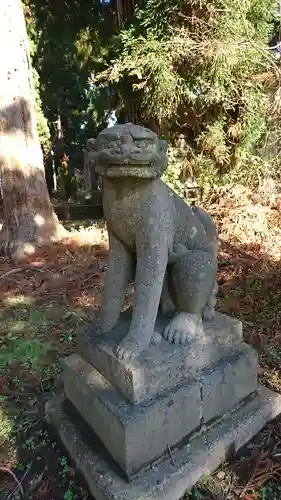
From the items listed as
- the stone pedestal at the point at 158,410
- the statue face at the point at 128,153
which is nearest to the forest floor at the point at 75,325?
the stone pedestal at the point at 158,410

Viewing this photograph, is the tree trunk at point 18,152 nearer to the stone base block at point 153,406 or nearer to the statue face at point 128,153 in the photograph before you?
the stone base block at point 153,406

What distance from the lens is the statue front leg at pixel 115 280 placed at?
1729 mm

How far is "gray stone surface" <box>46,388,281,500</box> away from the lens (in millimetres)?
1511

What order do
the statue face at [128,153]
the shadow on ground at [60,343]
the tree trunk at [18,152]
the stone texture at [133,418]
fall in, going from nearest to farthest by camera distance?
the statue face at [128,153], the stone texture at [133,418], the shadow on ground at [60,343], the tree trunk at [18,152]

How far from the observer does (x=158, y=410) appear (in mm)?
1552

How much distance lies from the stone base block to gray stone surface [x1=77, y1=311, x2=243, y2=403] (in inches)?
1.4

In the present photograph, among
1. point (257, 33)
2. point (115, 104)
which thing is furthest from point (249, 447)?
point (115, 104)

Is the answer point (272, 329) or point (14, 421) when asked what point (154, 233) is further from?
point (272, 329)

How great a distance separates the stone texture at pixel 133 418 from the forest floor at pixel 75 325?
23 centimetres

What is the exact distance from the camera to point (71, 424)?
6.06ft

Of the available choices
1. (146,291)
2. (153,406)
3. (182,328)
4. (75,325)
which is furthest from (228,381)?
(75,325)

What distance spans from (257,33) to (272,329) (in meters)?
3.92

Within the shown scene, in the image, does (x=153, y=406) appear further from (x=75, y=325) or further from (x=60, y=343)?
(x=75, y=325)

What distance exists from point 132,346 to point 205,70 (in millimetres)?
4081
